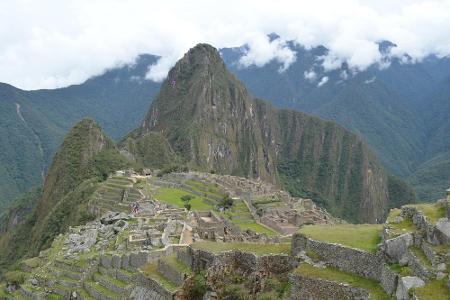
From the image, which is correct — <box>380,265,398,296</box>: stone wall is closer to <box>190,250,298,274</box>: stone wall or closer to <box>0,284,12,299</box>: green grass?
<box>190,250,298,274</box>: stone wall

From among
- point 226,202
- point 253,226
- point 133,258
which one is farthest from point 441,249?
point 226,202

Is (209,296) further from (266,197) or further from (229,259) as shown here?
(266,197)

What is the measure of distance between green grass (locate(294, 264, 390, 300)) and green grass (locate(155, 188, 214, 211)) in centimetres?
5107

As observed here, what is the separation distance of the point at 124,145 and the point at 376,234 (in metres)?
132

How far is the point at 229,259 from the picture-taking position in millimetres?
17703

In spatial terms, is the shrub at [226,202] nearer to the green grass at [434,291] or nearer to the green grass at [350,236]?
the green grass at [350,236]

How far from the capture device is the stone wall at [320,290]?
44.9 feet

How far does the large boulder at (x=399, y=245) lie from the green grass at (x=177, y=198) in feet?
172

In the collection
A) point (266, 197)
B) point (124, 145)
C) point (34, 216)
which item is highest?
point (124, 145)

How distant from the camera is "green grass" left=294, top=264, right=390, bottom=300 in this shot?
43.9ft

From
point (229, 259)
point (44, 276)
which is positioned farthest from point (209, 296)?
point (44, 276)

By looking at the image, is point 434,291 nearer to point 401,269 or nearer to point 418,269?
point 418,269

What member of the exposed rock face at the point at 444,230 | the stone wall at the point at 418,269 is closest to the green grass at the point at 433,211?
the exposed rock face at the point at 444,230

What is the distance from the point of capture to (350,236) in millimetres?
16078
